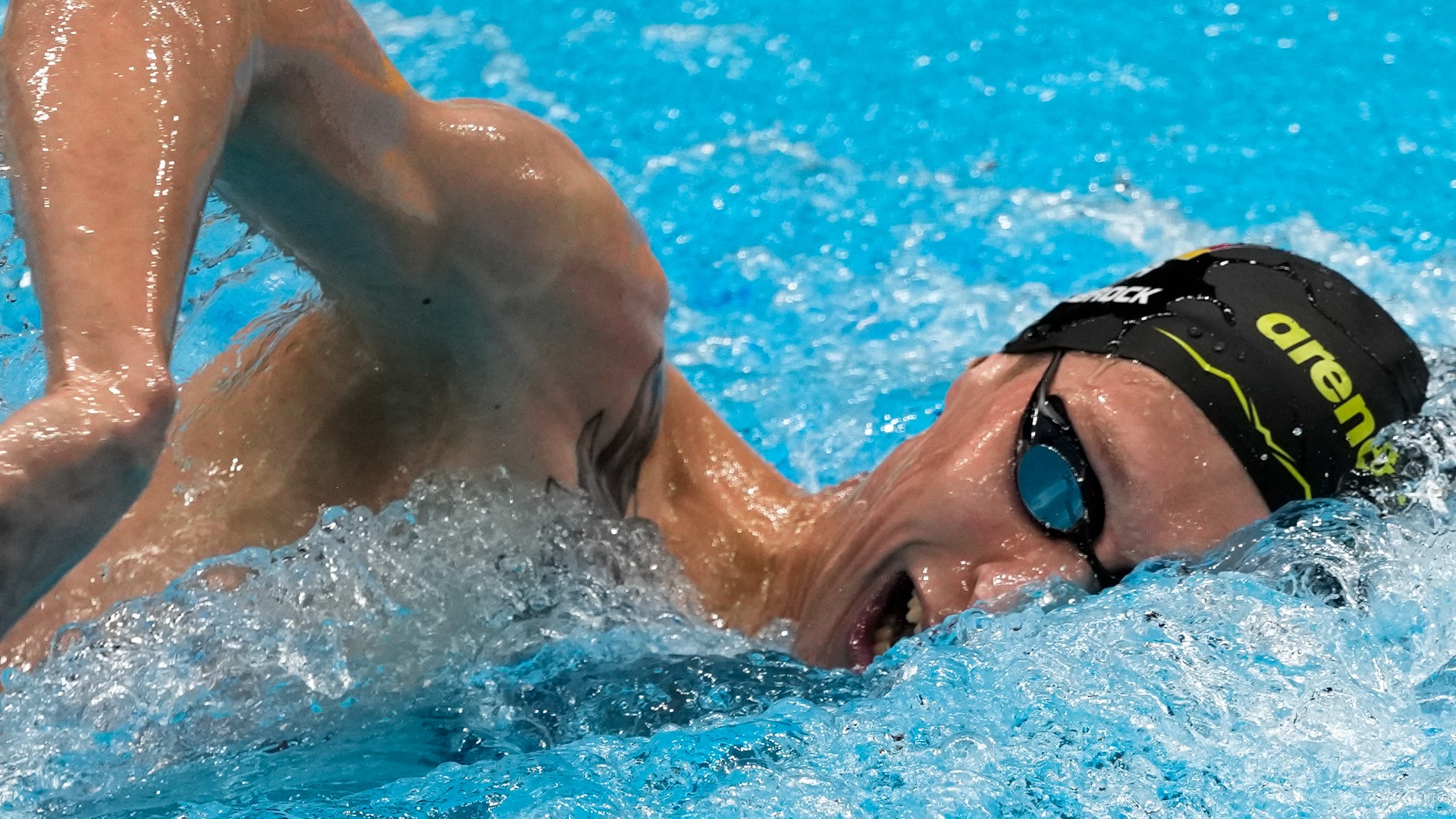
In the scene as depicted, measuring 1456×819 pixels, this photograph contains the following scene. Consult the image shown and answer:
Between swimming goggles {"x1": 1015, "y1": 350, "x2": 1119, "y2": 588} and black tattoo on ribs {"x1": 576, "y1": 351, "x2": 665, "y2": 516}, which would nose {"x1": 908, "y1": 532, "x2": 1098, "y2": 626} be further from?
black tattoo on ribs {"x1": 576, "y1": 351, "x2": 665, "y2": 516}

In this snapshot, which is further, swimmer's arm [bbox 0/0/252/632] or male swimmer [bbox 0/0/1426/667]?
male swimmer [bbox 0/0/1426/667]

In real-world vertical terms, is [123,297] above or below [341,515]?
above

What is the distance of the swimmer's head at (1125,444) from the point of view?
1848 millimetres

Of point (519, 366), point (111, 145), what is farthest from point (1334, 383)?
point (111, 145)

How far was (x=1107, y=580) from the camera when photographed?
189 cm

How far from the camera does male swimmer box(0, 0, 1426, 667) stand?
3.89 feet

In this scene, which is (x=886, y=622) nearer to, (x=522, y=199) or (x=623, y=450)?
(x=623, y=450)

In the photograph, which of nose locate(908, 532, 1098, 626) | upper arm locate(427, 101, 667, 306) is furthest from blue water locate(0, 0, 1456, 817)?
upper arm locate(427, 101, 667, 306)

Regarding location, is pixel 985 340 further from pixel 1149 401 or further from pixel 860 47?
pixel 1149 401

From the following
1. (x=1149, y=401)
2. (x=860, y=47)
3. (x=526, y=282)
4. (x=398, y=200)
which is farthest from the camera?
(x=860, y=47)

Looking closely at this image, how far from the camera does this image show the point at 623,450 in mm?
1953

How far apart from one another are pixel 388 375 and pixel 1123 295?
97 centimetres

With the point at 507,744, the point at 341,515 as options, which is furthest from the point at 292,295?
the point at 507,744

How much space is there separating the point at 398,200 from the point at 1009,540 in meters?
0.85
